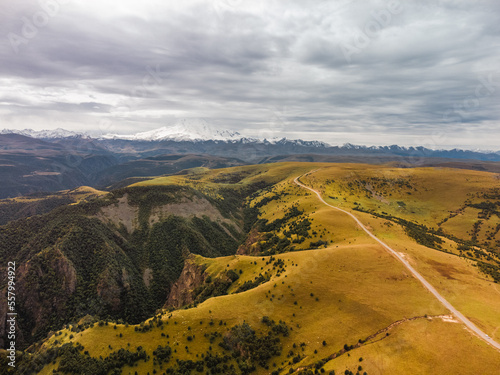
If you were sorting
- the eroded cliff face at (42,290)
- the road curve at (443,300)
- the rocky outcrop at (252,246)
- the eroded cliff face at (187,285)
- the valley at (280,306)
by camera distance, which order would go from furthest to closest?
1. the rocky outcrop at (252,246)
2. the eroded cliff face at (187,285)
3. the eroded cliff face at (42,290)
4. the valley at (280,306)
5. the road curve at (443,300)

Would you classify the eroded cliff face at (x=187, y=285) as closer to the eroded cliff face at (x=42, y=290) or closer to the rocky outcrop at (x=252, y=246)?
the rocky outcrop at (x=252, y=246)

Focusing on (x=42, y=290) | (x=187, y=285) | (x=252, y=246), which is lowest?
(x=42, y=290)

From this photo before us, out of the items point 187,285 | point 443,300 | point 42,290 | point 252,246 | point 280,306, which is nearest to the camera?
point 443,300

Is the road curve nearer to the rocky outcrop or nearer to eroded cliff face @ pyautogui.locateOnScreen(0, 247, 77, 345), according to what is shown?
the rocky outcrop

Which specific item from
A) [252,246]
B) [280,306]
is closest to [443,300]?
[280,306]

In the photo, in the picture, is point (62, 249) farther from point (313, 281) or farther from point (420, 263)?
point (420, 263)

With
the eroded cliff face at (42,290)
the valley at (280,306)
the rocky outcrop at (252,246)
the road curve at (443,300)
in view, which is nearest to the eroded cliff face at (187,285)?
the valley at (280,306)

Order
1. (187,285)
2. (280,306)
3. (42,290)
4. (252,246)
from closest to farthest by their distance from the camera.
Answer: (280,306) → (42,290) → (187,285) → (252,246)

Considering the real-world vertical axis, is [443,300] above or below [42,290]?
above

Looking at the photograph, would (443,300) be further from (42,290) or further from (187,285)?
(42,290)

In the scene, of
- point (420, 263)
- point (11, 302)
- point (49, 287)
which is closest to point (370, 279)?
point (420, 263)
